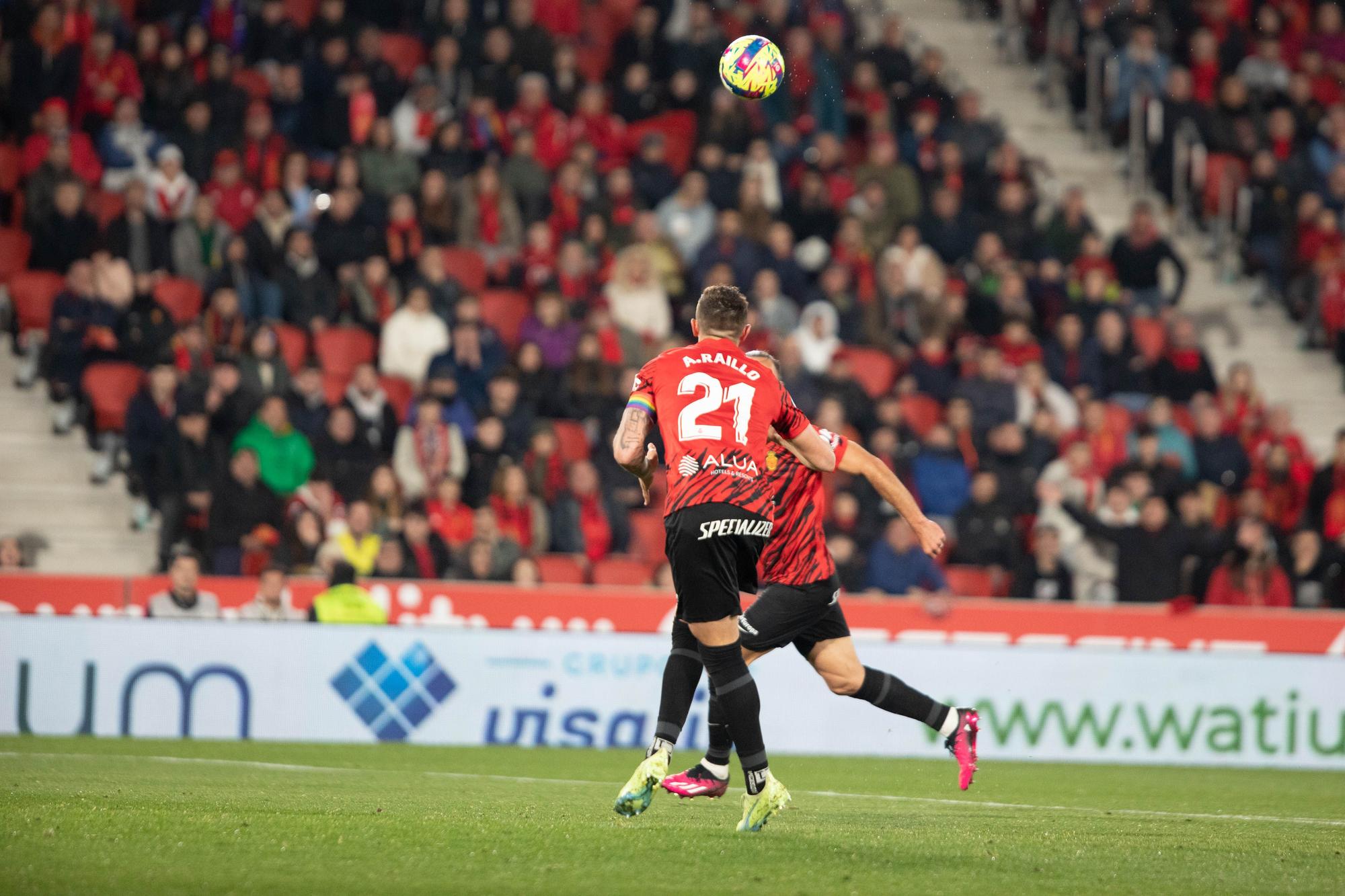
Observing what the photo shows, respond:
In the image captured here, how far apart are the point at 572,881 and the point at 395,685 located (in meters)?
7.91

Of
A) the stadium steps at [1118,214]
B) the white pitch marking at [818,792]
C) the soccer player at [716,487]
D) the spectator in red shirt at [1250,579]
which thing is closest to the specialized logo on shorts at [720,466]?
the soccer player at [716,487]

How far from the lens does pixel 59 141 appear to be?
57.0ft

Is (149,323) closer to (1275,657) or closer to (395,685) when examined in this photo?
(395,685)

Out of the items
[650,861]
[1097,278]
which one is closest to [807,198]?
[1097,278]

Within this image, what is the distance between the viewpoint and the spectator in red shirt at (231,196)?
58.7 feet

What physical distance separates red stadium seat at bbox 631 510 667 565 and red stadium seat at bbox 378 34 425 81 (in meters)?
6.42

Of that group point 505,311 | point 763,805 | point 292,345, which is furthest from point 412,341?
point 763,805

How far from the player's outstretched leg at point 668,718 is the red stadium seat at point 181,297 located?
415 inches

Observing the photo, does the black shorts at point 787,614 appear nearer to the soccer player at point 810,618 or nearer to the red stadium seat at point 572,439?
the soccer player at point 810,618

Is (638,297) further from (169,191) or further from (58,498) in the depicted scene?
(58,498)

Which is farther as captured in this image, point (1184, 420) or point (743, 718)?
point (1184, 420)

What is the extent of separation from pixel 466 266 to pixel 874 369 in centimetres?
434

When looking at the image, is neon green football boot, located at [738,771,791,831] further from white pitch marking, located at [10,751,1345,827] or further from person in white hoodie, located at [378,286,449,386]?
person in white hoodie, located at [378,286,449,386]

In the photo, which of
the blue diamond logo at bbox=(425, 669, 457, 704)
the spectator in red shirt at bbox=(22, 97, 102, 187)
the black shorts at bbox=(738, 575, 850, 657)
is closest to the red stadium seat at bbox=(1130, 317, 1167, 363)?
the blue diamond logo at bbox=(425, 669, 457, 704)
